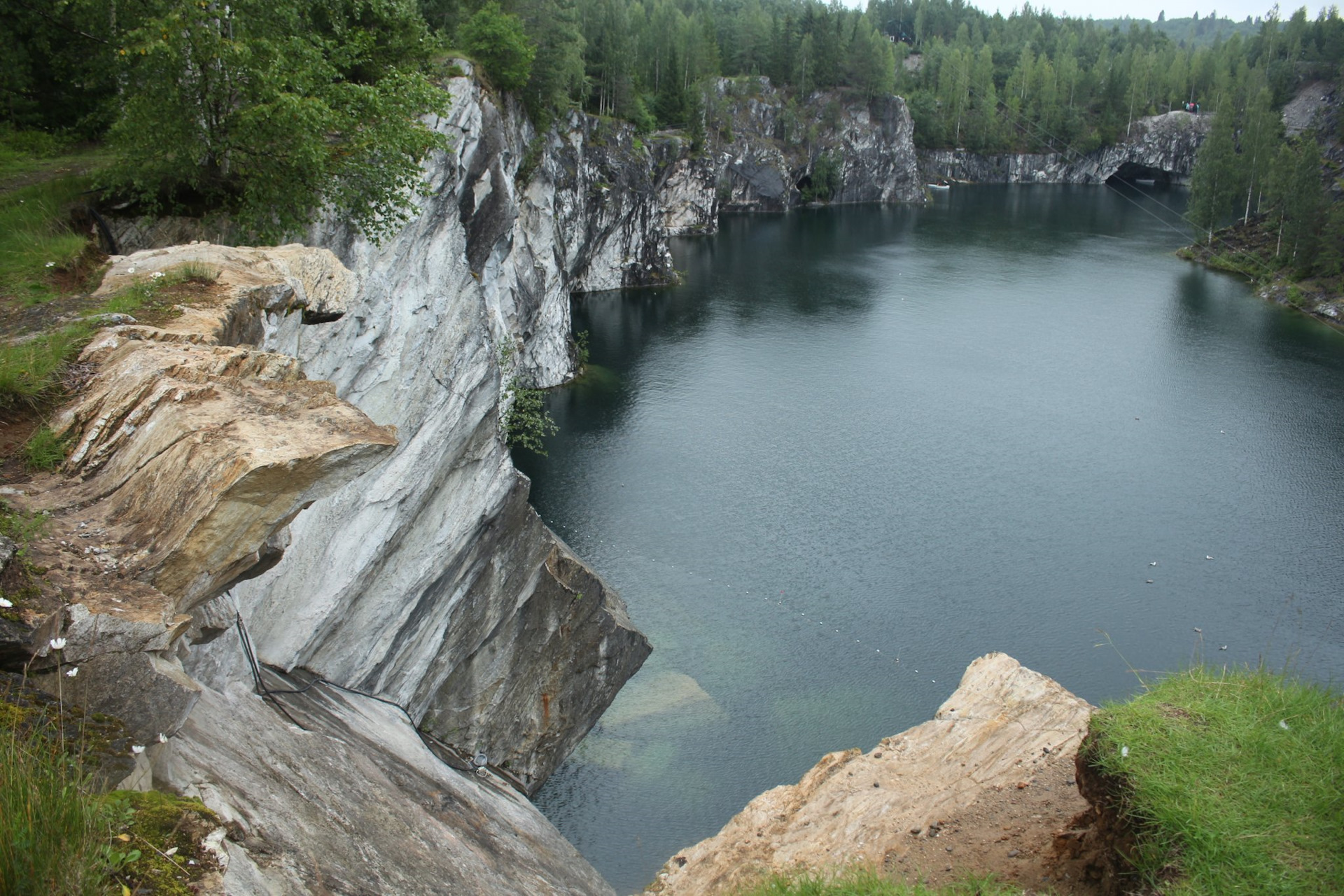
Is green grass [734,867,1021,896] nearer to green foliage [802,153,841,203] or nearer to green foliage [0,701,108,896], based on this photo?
green foliage [0,701,108,896]

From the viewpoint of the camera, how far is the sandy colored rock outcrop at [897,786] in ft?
44.6

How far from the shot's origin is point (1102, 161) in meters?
142

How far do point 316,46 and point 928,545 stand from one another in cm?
2514

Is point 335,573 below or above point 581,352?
above

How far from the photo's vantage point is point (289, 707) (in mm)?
11641

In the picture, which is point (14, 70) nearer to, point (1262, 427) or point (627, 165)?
point (1262, 427)

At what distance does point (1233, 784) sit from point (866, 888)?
3.96m

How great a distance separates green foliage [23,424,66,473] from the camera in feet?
27.9

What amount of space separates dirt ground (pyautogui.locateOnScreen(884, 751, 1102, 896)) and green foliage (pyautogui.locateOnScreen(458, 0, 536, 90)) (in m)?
37.2

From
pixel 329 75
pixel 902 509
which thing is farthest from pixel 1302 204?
pixel 329 75

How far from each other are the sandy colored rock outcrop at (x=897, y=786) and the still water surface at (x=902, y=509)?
427 cm

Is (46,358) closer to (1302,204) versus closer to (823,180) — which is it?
(1302,204)

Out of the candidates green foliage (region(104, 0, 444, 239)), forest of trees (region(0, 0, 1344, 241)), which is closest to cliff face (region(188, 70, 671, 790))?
green foliage (region(104, 0, 444, 239))

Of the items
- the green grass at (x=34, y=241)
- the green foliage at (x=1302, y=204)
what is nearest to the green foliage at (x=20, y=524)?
the green grass at (x=34, y=241)
